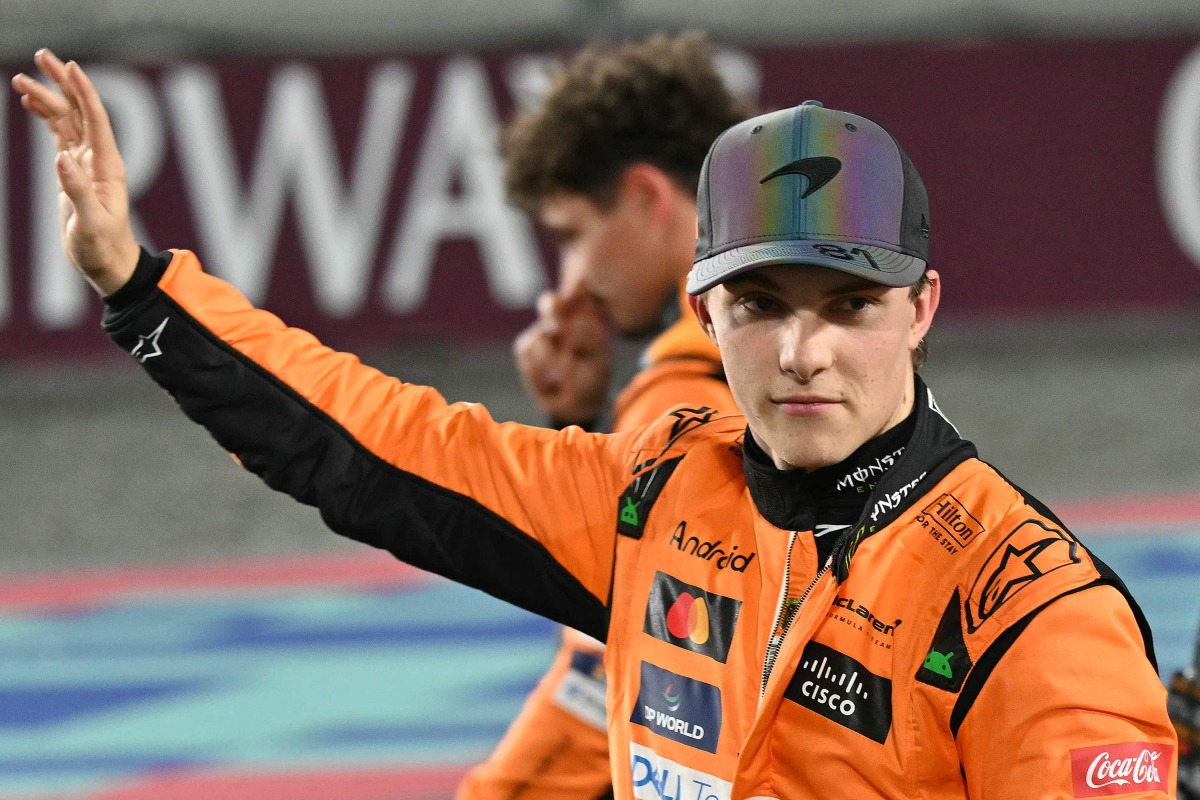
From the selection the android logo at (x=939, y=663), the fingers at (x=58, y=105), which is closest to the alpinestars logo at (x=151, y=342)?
the fingers at (x=58, y=105)

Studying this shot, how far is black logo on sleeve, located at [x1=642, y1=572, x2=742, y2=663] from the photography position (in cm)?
216

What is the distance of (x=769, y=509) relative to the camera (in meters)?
2.16

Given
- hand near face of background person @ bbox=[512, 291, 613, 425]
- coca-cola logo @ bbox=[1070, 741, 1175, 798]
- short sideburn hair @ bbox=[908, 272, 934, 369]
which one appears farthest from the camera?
hand near face of background person @ bbox=[512, 291, 613, 425]

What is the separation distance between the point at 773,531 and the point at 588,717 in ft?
4.20

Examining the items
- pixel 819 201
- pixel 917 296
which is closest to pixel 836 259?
pixel 819 201

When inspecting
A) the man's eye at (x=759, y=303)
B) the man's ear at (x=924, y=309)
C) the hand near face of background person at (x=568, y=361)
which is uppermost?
the hand near face of background person at (x=568, y=361)

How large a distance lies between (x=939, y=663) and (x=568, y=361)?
→ 198 centimetres

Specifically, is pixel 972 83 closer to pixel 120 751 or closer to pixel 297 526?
pixel 297 526

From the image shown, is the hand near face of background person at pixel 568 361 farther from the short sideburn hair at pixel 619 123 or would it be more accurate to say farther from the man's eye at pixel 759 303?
the man's eye at pixel 759 303

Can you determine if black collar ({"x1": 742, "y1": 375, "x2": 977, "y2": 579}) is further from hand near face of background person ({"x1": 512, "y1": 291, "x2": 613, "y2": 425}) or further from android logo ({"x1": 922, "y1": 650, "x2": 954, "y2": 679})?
hand near face of background person ({"x1": 512, "y1": 291, "x2": 613, "y2": 425})

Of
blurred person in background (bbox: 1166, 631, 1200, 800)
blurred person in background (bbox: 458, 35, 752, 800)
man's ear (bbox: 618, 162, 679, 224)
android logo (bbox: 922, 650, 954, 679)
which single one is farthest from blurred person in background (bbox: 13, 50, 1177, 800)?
man's ear (bbox: 618, 162, 679, 224)

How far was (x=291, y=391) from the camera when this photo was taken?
2414 mm

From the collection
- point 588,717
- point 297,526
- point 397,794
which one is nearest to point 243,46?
point 297,526

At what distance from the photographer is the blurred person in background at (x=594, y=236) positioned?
3.31m
